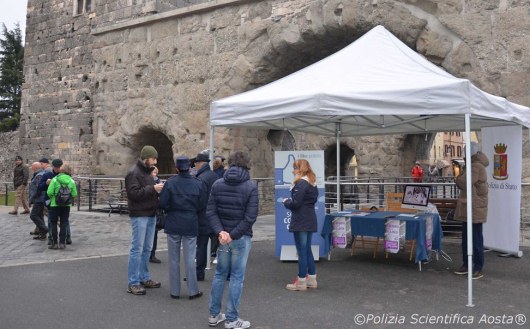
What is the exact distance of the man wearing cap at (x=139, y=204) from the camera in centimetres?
538

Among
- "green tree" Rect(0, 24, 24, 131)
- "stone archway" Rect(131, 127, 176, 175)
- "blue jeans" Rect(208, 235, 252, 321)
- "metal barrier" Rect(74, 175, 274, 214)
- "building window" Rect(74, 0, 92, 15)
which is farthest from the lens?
"green tree" Rect(0, 24, 24, 131)

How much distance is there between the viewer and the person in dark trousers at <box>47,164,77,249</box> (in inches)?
315

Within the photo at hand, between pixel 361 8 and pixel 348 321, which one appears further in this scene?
pixel 361 8

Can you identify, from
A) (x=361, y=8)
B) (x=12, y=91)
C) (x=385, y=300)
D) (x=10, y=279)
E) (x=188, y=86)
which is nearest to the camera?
(x=385, y=300)

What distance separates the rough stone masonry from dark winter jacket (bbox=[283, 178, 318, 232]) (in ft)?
17.7

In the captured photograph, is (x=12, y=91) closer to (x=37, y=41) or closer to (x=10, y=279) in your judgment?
(x=37, y=41)

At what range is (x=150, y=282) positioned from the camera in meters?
5.79

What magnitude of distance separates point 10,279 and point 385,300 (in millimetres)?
4486

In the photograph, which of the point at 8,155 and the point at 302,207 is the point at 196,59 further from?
the point at 8,155

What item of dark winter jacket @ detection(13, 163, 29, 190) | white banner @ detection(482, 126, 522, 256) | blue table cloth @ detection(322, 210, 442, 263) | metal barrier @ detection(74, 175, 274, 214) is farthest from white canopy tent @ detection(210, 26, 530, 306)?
dark winter jacket @ detection(13, 163, 29, 190)

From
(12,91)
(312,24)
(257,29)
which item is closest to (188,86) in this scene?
(257,29)

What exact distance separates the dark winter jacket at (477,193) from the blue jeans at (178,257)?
3.39 meters

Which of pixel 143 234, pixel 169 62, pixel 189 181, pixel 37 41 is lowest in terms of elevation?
pixel 143 234

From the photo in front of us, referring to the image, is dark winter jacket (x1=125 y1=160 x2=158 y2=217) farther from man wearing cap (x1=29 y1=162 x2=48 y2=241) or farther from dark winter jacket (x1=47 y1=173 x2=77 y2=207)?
man wearing cap (x1=29 y1=162 x2=48 y2=241)
